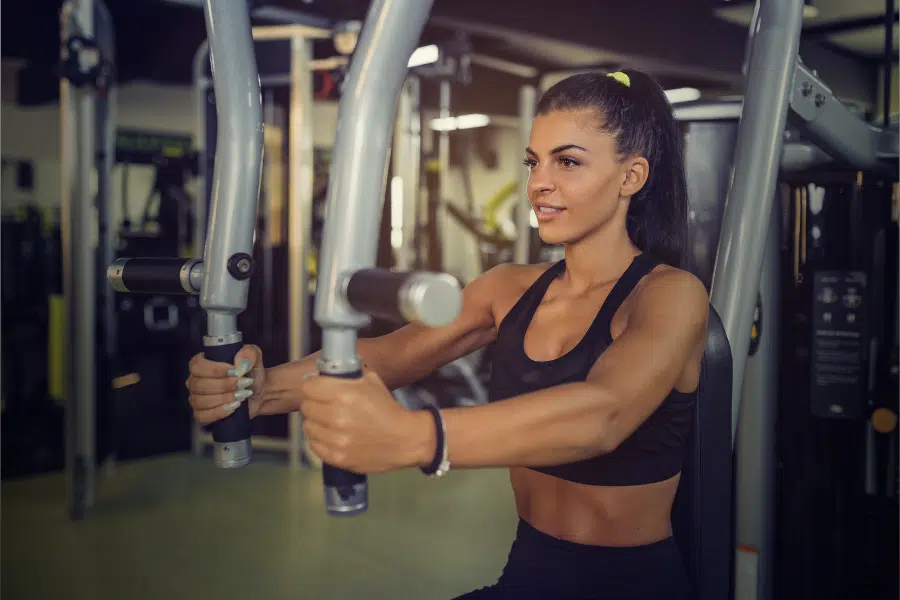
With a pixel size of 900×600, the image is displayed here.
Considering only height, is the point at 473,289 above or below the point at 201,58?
below

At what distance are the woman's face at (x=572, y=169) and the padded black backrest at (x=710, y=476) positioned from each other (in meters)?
0.25

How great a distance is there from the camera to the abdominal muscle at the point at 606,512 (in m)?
1.25

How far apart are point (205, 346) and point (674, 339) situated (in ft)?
1.98

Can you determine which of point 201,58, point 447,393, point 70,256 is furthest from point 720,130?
point 447,393

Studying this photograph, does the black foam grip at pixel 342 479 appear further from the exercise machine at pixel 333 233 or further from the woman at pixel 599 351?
the woman at pixel 599 351

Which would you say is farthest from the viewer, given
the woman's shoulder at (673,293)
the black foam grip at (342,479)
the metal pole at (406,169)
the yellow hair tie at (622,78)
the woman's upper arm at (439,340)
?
the metal pole at (406,169)

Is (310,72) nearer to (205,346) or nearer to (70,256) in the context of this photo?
(70,256)

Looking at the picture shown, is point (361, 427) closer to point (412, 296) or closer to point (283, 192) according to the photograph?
point (412, 296)

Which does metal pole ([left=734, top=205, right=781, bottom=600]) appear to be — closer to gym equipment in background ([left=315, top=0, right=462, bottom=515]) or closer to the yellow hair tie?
the yellow hair tie

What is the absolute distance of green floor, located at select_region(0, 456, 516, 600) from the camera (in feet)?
9.32

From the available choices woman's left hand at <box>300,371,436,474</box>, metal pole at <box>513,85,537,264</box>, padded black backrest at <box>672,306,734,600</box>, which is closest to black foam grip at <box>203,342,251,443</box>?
woman's left hand at <box>300,371,436,474</box>

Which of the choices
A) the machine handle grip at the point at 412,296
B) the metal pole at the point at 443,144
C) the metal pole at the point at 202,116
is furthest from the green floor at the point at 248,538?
the metal pole at the point at 443,144

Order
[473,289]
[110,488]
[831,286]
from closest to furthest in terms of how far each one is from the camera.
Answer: [473,289], [831,286], [110,488]

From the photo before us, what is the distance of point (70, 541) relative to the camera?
10.7 ft
